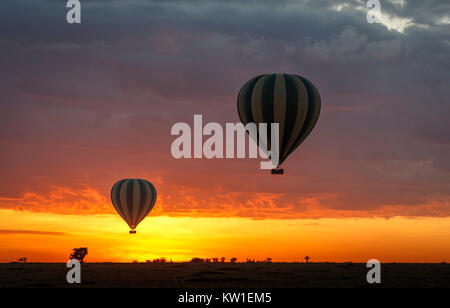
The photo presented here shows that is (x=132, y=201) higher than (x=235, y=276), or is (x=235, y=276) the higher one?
(x=132, y=201)

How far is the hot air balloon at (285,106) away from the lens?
53.3 meters

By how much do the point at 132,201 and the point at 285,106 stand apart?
101 feet

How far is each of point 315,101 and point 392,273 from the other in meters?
18.8

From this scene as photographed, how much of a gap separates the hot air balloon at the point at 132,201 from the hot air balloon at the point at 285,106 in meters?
27.9

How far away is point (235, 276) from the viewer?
58.5 m

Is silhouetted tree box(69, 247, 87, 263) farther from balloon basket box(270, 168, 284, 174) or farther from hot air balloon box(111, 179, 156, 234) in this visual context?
balloon basket box(270, 168, 284, 174)

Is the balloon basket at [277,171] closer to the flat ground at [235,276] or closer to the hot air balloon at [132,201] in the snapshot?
the flat ground at [235,276]

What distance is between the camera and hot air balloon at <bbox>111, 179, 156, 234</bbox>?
7844 cm

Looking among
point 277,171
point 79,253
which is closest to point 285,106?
point 277,171

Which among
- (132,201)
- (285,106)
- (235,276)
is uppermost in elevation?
(285,106)

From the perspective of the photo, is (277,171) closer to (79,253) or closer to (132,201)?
(132,201)

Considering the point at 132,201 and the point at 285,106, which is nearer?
the point at 285,106

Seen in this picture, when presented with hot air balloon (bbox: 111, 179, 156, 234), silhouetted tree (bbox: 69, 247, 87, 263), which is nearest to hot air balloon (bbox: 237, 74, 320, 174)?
hot air balloon (bbox: 111, 179, 156, 234)

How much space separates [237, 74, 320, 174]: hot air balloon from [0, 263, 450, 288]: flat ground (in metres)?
9.96
